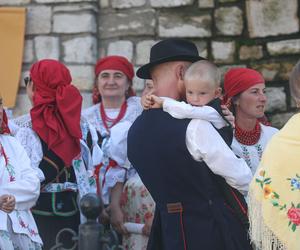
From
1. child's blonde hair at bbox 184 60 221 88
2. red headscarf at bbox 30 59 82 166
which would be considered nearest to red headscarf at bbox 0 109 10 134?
red headscarf at bbox 30 59 82 166

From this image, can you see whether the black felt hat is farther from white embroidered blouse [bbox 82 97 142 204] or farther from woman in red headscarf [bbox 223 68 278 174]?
white embroidered blouse [bbox 82 97 142 204]

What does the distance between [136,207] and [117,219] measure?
0.16m

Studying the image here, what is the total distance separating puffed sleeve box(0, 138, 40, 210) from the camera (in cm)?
334

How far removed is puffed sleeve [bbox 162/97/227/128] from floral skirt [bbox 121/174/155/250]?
1.28 m

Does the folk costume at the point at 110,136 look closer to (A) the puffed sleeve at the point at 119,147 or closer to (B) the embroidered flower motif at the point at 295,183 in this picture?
(A) the puffed sleeve at the point at 119,147

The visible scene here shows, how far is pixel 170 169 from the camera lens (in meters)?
2.88

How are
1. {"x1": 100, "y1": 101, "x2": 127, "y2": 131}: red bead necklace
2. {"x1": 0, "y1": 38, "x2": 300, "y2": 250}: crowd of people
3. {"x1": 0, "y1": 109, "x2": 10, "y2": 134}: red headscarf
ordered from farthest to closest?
{"x1": 100, "y1": 101, "x2": 127, "y2": 131}: red bead necklace < {"x1": 0, "y1": 109, "x2": 10, "y2": 134}: red headscarf < {"x1": 0, "y1": 38, "x2": 300, "y2": 250}: crowd of people

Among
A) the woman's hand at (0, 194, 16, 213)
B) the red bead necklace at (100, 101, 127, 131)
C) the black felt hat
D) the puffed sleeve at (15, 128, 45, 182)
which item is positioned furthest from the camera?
the red bead necklace at (100, 101, 127, 131)

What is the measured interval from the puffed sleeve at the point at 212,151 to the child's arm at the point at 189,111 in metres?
0.03

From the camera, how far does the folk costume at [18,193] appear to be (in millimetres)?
3316

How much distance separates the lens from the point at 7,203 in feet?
10.5

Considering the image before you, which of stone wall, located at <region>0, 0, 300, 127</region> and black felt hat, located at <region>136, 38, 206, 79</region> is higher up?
stone wall, located at <region>0, 0, 300, 127</region>

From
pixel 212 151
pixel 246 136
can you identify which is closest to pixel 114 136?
pixel 246 136

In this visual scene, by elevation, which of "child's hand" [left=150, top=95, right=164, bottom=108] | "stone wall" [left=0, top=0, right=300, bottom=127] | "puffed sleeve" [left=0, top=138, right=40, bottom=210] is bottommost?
"puffed sleeve" [left=0, top=138, right=40, bottom=210]
